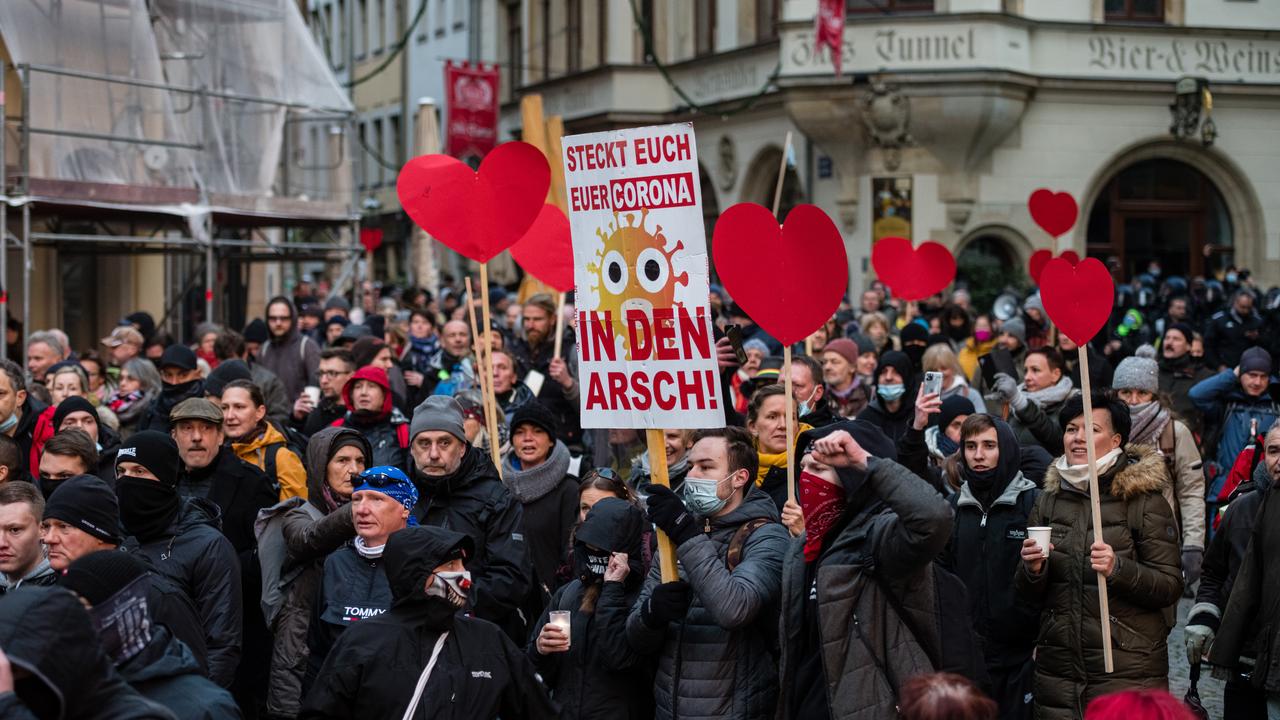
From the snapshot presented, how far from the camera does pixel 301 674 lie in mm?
6598

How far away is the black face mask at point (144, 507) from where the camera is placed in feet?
20.5

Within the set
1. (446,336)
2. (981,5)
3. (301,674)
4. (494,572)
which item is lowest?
(301,674)

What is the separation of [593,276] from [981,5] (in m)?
21.0

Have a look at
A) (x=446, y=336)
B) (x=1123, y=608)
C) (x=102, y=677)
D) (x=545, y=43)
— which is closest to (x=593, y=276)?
(x=1123, y=608)

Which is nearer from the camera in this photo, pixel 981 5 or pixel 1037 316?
pixel 1037 316

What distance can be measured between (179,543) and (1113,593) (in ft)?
11.6

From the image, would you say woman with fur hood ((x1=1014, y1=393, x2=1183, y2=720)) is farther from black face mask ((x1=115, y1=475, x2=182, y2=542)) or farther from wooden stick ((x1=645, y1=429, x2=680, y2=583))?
black face mask ((x1=115, y1=475, x2=182, y2=542))

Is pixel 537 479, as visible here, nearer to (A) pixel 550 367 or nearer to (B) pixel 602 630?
(B) pixel 602 630

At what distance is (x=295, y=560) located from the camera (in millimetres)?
6719

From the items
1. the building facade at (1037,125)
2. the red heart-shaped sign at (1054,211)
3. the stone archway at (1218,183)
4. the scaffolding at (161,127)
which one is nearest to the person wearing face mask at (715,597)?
the red heart-shaped sign at (1054,211)

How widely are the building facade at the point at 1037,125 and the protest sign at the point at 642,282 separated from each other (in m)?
20.2

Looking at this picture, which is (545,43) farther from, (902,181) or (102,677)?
(102,677)

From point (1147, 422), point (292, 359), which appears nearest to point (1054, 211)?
point (1147, 422)

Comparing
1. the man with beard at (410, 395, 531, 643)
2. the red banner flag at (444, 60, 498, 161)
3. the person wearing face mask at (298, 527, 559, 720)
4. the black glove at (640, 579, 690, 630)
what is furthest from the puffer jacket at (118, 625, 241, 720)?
the red banner flag at (444, 60, 498, 161)
